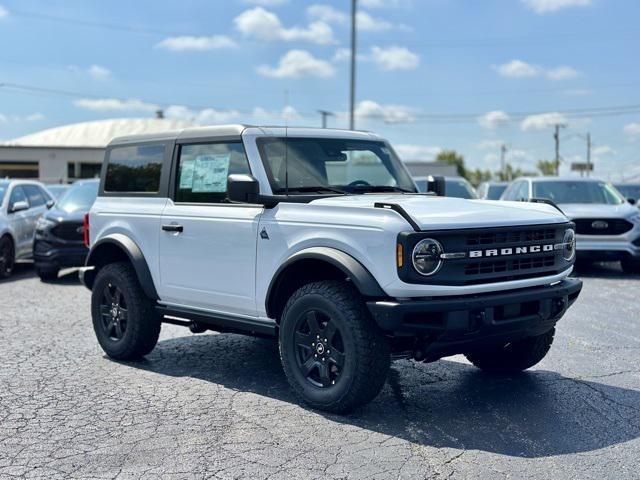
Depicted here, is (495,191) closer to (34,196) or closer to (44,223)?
(34,196)

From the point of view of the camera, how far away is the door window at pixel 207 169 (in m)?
6.14

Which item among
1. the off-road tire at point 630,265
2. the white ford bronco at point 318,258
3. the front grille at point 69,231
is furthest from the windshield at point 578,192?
the front grille at point 69,231

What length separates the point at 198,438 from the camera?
4.80 metres

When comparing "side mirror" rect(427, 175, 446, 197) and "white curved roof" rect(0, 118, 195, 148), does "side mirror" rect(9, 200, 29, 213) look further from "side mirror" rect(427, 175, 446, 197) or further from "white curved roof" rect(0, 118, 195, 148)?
"white curved roof" rect(0, 118, 195, 148)

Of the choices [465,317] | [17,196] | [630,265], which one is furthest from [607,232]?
[17,196]

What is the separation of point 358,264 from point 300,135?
1.66m

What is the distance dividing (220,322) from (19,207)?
362 inches

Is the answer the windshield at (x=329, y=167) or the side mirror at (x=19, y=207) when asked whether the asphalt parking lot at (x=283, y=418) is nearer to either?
the windshield at (x=329, y=167)

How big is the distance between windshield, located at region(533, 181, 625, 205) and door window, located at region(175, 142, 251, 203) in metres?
8.81

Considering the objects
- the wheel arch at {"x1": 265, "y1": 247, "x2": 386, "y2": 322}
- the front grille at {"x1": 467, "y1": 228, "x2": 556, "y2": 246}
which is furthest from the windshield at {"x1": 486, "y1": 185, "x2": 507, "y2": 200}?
the wheel arch at {"x1": 265, "y1": 247, "x2": 386, "y2": 322}

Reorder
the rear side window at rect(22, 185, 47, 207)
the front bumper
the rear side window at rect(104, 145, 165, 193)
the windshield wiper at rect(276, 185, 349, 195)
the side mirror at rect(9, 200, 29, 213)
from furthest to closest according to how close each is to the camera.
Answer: the rear side window at rect(22, 185, 47, 207)
the side mirror at rect(9, 200, 29, 213)
the rear side window at rect(104, 145, 165, 193)
the windshield wiper at rect(276, 185, 349, 195)
the front bumper

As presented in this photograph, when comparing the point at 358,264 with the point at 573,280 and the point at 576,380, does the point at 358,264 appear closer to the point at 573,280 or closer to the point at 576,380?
the point at 573,280

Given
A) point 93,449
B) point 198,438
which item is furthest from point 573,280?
point 93,449

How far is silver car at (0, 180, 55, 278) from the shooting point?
1348 centimetres
